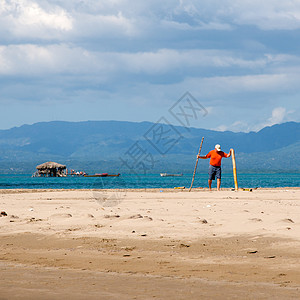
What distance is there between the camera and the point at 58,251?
8.37 meters

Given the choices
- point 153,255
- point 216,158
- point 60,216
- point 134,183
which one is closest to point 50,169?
point 134,183

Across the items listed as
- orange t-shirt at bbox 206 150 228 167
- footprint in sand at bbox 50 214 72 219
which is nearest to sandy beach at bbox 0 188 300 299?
A: footprint in sand at bbox 50 214 72 219

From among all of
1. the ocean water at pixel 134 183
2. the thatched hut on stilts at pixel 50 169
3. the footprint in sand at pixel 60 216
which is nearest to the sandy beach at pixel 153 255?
the footprint in sand at pixel 60 216

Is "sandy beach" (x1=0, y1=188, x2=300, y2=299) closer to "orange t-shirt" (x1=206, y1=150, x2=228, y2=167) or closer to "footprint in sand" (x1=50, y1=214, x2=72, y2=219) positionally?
"footprint in sand" (x1=50, y1=214, x2=72, y2=219)

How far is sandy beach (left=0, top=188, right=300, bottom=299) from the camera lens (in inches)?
231

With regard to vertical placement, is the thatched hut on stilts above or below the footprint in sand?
above

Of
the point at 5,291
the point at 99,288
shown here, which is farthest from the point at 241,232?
the point at 5,291

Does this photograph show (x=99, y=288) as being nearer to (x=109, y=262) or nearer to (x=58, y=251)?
(x=109, y=262)

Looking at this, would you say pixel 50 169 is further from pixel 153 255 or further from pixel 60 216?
pixel 153 255

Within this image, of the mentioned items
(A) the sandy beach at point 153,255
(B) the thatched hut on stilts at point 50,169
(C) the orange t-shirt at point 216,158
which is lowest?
(A) the sandy beach at point 153,255

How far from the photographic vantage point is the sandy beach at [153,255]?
5.86 meters

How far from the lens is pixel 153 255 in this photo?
7797 mm

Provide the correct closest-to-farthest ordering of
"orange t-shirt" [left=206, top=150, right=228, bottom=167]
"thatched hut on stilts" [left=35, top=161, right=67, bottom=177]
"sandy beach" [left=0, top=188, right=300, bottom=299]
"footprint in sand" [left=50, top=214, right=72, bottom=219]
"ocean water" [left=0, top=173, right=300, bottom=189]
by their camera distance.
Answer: "sandy beach" [left=0, top=188, right=300, bottom=299]
"footprint in sand" [left=50, top=214, right=72, bottom=219]
"orange t-shirt" [left=206, top=150, right=228, bottom=167]
"ocean water" [left=0, top=173, right=300, bottom=189]
"thatched hut on stilts" [left=35, top=161, right=67, bottom=177]

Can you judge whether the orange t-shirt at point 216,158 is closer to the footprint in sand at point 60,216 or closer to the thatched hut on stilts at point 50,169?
the footprint in sand at point 60,216
